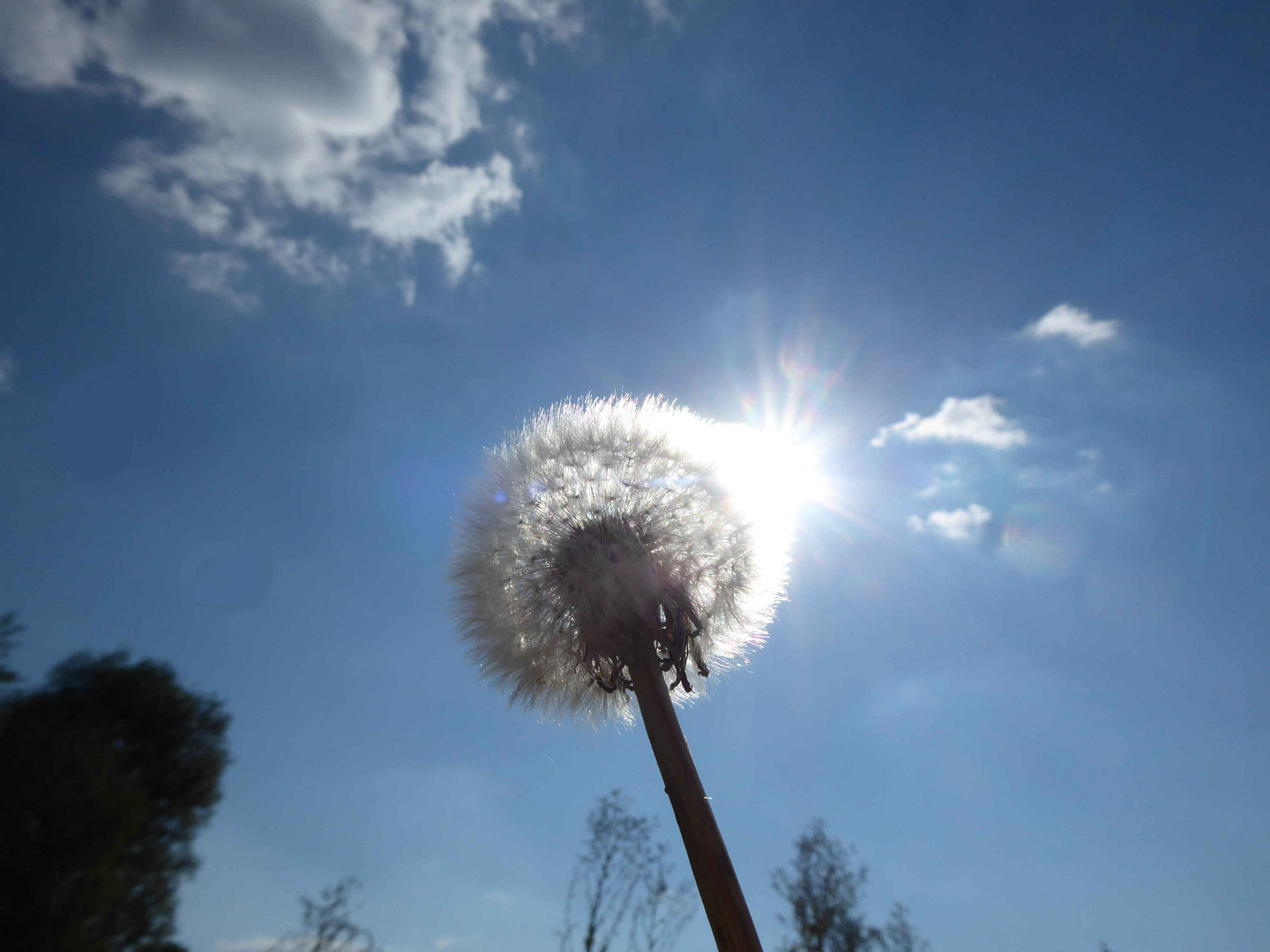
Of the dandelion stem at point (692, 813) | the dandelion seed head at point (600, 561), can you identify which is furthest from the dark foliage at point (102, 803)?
the dandelion stem at point (692, 813)

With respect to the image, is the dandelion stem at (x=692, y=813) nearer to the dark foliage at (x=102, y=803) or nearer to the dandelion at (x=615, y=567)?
the dandelion at (x=615, y=567)

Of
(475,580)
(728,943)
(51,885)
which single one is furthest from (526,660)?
(51,885)

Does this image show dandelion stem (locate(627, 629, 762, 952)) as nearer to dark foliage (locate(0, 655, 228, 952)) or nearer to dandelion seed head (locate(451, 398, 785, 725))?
dandelion seed head (locate(451, 398, 785, 725))

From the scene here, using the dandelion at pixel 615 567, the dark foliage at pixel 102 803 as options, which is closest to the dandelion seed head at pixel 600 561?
the dandelion at pixel 615 567

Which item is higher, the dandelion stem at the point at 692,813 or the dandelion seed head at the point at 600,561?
the dandelion seed head at the point at 600,561

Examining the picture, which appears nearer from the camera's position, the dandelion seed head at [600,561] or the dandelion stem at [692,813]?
the dandelion stem at [692,813]

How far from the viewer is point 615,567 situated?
13.3 feet

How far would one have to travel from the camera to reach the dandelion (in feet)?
13.1

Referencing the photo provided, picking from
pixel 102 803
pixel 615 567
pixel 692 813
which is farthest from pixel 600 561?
pixel 102 803

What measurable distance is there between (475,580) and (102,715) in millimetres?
2351

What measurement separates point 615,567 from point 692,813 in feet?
4.65

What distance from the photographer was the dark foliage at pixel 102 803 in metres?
3.21

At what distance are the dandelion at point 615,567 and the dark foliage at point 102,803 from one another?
1973mm

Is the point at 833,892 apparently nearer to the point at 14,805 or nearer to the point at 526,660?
the point at 526,660
